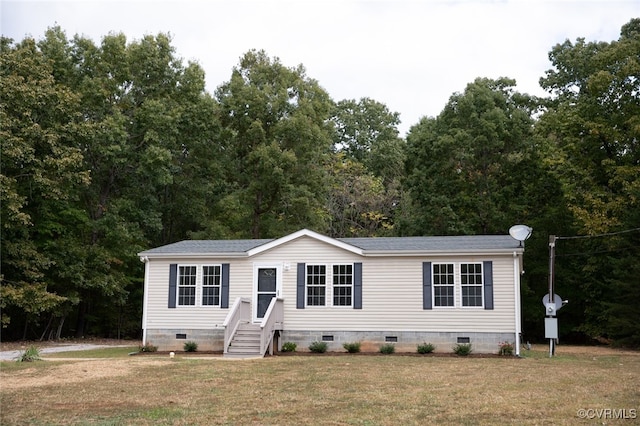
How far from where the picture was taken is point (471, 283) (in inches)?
701

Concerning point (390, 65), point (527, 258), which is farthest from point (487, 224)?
point (390, 65)

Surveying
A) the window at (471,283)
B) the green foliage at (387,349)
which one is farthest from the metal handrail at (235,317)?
the window at (471,283)

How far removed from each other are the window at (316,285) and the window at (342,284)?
315 millimetres

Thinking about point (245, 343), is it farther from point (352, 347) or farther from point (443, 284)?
point (443, 284)

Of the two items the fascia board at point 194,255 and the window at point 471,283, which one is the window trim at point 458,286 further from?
the fascia board at point 194,255

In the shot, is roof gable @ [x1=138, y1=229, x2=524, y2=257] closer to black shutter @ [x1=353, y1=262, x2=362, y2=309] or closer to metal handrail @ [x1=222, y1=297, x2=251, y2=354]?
black shutter @ [x1=353, y1=262, x2=362, y2=309]

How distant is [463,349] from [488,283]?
1.97 m

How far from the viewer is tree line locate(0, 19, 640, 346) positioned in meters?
23.5

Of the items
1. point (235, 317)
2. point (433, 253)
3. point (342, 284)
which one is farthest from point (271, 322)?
point (433, 253)

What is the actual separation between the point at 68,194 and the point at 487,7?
1699 cm

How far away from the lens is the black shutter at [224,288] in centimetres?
1928

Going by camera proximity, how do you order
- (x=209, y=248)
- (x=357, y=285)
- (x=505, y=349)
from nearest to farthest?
1. (x=505, y=349)
2. (x=357, y=285)
3. (x=209, y=248)

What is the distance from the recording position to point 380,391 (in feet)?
33.2

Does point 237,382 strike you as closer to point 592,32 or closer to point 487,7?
point 487,7
